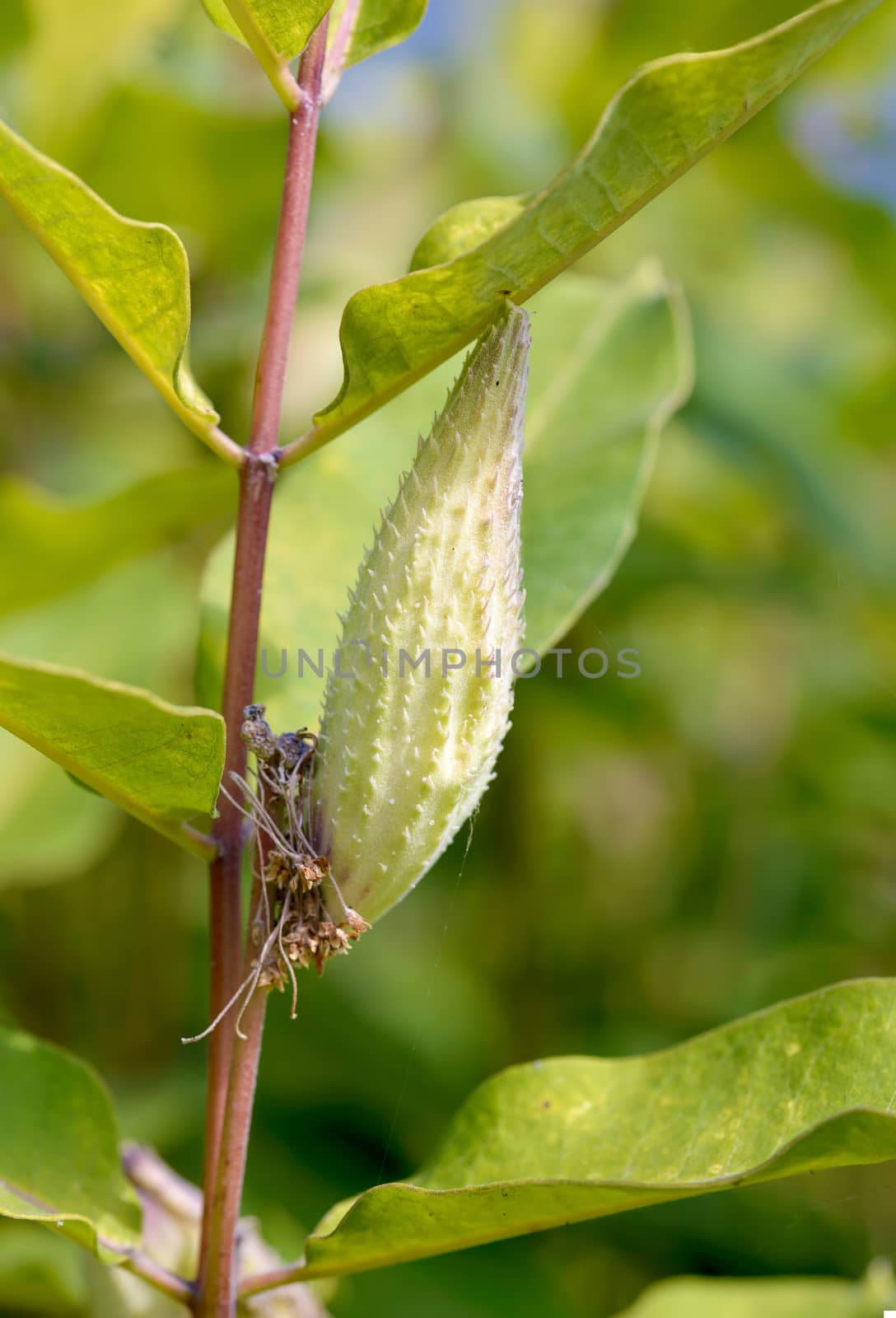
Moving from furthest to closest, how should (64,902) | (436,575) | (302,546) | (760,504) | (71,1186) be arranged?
(760,504) < (64,902) < (302,546) < (71,1186) < (436,575)

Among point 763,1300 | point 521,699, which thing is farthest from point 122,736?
point 521,699

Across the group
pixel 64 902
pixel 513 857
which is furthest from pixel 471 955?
pixel 64 902

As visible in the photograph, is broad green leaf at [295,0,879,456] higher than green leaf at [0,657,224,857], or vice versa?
broad green leaf at [295,0,879,456]

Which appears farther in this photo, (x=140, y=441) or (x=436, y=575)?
(x=140, y=441)

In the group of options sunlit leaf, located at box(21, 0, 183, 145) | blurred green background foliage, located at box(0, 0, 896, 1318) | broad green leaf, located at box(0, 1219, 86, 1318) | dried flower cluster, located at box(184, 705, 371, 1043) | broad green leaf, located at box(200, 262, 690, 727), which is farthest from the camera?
sunlit leaf, located at box(21, 0, 183, 145)

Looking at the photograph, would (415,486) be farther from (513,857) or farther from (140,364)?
(513,857)

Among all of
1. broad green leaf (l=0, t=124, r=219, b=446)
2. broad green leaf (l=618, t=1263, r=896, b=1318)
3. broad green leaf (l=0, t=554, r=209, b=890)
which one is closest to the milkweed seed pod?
broad green leaf (l=0, t=124, r=219, b=446)

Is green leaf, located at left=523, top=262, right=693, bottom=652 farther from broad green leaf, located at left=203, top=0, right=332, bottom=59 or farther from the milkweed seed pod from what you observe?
broad green leaf, located at left=203, top=0, right=332, bottom=59
